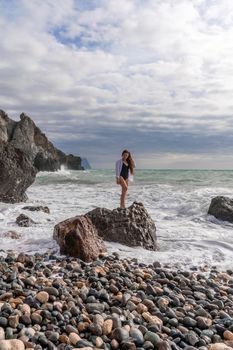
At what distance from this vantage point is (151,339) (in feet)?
11.5

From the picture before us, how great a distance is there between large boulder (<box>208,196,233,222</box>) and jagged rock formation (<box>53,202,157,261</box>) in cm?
370

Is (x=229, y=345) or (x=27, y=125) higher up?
(x=27, y=125)

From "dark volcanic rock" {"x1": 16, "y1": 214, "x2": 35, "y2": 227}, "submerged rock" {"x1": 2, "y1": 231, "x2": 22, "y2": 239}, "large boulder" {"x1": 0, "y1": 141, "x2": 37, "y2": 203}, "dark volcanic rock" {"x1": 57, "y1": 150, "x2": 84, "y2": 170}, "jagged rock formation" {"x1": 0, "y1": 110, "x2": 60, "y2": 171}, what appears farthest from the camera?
"dark volcanic rock" {"x1": 57, "y1": 150, "x2": 84, "y2": 170}

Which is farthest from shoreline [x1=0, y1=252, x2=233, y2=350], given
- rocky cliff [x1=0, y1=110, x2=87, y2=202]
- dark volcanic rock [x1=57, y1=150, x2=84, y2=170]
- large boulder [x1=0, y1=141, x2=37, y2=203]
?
dark volcanic rock [x1=57, y1=150, x2=84, y2=170]

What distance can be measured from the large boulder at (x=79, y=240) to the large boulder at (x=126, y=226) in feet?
3.11

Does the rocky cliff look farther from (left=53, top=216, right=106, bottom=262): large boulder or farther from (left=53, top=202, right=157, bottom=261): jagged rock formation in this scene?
(left=53, top=216, right=106, bottom=262): large boulder

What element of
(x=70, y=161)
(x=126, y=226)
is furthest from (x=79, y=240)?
(x=70, y=161)

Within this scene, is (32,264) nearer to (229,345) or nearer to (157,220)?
(229,345)

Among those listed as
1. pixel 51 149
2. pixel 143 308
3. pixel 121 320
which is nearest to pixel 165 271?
pixel 143 308

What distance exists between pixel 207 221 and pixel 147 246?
406 centimetres

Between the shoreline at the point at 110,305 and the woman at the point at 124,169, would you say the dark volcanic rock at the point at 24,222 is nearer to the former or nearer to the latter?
the shoreline at the point at 110,305

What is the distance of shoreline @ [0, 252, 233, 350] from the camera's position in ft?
11.4

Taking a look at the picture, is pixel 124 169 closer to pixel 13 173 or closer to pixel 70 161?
pixel 13 173

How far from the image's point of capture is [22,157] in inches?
562
